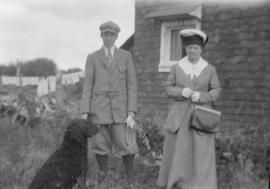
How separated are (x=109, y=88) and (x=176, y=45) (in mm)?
4935

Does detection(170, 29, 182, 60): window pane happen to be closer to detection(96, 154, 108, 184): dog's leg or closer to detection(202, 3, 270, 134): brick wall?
detection(202, 3, 270, 134): brick wall

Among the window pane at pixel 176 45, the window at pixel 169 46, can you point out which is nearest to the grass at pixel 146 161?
the window at pixel 169 46

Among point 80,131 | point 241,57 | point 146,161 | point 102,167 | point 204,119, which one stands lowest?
point 146,161

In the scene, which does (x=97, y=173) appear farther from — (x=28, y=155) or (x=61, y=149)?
(x=28, y=155)

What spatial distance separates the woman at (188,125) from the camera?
190 inches

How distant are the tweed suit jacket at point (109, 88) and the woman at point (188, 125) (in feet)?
2.16

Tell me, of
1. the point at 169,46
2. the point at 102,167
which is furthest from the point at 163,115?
the point at 102,167

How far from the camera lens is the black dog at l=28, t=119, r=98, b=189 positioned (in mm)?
4652

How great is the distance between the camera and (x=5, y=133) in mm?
8242

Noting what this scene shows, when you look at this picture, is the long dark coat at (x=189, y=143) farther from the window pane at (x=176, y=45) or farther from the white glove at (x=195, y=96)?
the window pane at (x=176, y=45)

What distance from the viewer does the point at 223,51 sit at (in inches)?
348

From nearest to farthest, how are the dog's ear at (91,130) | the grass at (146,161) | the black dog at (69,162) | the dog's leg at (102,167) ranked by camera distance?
the black dog at (69,162), the dog's ear at (91,130), the dog's leg at (102,167), the grass at (146,161)

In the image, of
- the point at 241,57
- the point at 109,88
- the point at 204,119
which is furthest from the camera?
the point at 241,57

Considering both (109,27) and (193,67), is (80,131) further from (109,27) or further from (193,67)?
(193,67)
